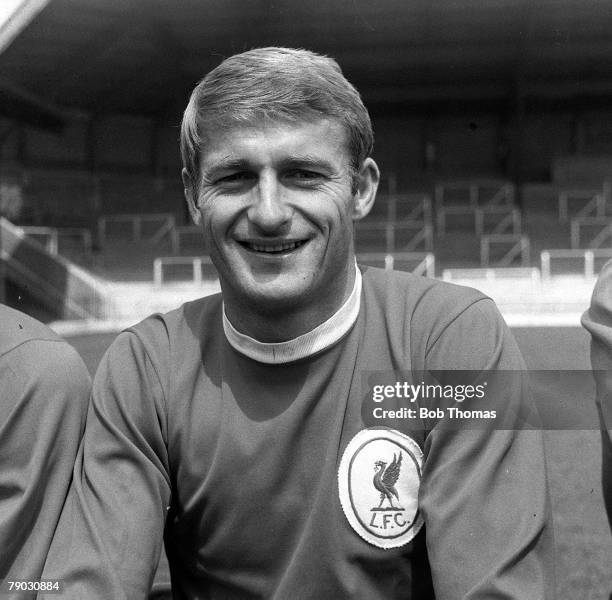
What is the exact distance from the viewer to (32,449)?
3.52 feet

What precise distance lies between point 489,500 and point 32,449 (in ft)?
1.98

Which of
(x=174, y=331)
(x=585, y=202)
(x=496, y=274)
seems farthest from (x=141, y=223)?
(x=174, y=331)

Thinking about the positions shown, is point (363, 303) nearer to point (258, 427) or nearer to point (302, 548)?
point (258, 427)

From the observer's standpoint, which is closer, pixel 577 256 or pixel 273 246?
pixel 273 246

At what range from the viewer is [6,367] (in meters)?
1.08

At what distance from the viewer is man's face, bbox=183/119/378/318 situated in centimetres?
102

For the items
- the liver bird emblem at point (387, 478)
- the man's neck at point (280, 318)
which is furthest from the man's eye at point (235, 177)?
the liver bird emblem at point (387, 478)

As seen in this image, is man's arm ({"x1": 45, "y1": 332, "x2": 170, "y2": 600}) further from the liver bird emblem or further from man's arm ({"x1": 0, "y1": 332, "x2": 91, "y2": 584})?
the liver bird emblem

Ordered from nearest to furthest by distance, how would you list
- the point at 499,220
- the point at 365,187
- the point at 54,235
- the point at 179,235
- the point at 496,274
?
the point at 365,187 → the point at 496,274 → the point at 54,235 → the point at 179,235 → the point at 499,220

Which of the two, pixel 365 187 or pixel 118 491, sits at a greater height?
pixel 365 187

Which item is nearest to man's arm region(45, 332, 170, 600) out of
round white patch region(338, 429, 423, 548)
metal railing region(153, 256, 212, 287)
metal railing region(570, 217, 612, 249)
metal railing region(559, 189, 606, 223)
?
round white patch region(338, 429, 423, 548)

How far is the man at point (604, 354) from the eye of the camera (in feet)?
3.39

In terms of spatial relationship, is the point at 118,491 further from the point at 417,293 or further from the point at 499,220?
the point at 499,220

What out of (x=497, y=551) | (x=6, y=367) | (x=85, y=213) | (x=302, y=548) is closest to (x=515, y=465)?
(x=497, y=551)
